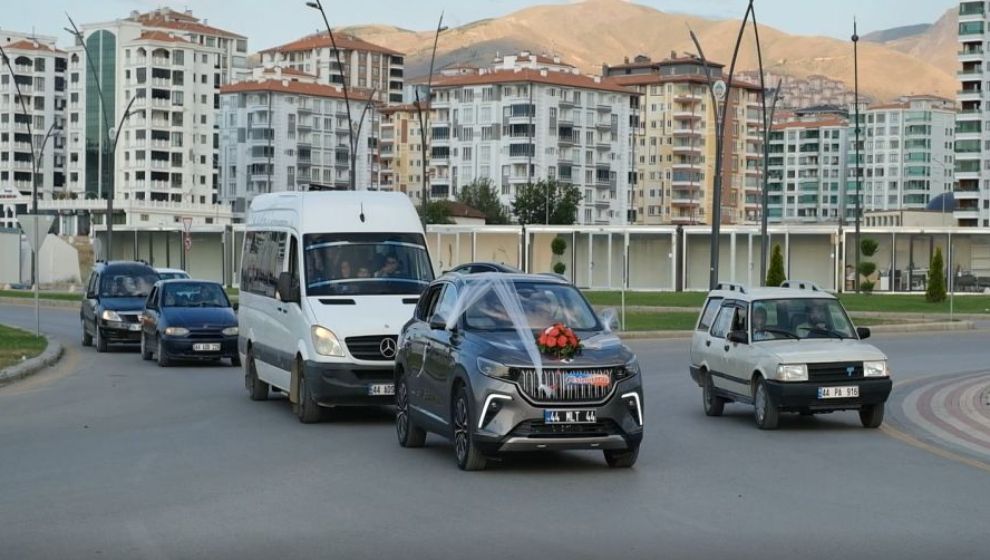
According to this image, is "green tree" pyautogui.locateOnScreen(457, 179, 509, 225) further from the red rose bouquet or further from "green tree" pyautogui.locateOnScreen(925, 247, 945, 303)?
the red rose bouquet

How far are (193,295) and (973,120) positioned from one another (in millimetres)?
143284

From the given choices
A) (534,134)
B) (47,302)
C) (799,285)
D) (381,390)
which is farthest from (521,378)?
(534,134)

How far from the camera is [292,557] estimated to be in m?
9.21

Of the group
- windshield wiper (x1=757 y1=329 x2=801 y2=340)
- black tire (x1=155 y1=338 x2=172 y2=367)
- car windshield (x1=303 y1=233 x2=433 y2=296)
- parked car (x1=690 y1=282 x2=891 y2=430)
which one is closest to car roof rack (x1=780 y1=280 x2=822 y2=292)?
parked car (x1=690 y1=282 x2=891 y2=430)

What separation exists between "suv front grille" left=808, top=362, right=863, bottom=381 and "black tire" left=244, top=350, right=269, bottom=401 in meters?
7.84

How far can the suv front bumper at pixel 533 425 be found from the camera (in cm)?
1333

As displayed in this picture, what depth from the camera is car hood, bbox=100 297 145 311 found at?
34.6 m

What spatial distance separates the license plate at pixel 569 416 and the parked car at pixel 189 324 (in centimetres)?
1694

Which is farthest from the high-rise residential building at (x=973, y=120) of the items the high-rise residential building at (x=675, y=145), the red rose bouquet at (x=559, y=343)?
the red rose bouquet at (x=559, y=343)

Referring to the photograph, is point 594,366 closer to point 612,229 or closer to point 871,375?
point 871,375

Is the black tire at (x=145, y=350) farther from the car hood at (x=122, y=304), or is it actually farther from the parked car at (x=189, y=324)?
the car hood at (x=122, y=304)

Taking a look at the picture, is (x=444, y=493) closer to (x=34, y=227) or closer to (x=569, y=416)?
(x=569, y=416)

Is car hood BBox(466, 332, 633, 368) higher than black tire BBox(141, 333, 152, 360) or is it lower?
higher

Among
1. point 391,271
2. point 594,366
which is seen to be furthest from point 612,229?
point 594,366
